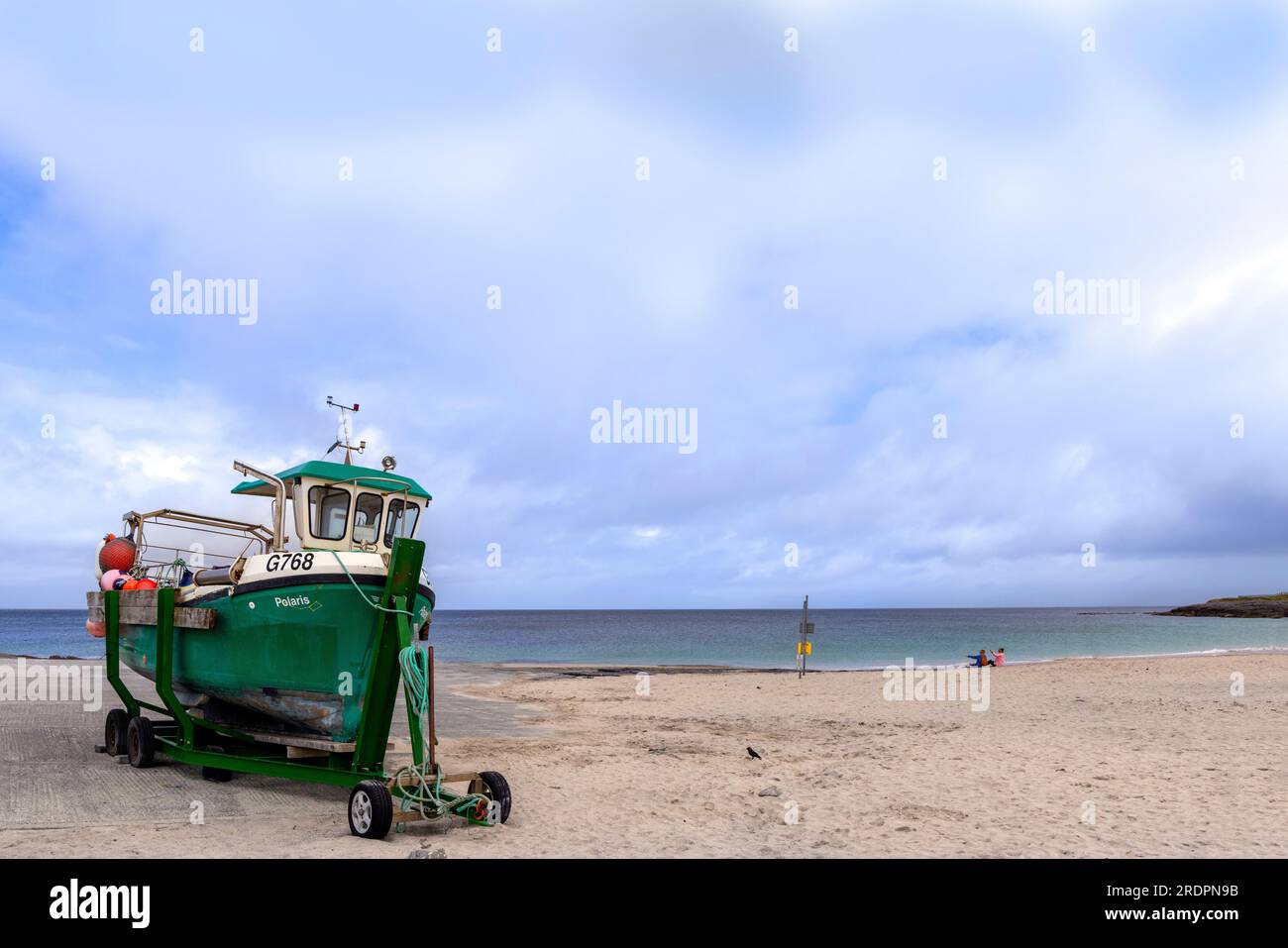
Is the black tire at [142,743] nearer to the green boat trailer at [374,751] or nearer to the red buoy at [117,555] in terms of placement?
the green boat trailer at [374,751]

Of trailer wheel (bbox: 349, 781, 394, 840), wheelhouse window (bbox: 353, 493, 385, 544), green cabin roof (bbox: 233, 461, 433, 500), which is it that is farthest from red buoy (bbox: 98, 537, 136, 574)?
trailer wheel (bbox: 349, 781, 394, 840)

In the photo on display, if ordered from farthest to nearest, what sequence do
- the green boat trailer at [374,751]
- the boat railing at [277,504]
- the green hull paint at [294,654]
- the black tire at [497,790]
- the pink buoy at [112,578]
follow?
the pink buoy at [112,578], the boat railing at [277,504], the green hull paint at [294,654], the black tire at [497,790], the green boat trailer at [374,751]

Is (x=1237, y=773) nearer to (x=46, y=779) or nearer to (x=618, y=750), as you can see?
(x=618, y=750)

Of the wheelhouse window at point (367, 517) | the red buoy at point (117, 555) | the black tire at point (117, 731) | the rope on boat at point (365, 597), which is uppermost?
the wheelhouse window at point (367, 517)

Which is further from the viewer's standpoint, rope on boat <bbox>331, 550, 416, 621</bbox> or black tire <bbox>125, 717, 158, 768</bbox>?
black tire <bbox>125, 717, 158, 768</bbox>

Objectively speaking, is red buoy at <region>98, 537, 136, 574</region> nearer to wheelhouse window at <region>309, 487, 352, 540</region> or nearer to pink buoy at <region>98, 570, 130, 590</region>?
pink buoy at <region>98, 570, 130, 590</region>

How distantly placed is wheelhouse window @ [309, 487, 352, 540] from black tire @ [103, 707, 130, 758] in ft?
14.1

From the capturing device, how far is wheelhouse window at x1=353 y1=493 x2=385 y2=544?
12109 mm

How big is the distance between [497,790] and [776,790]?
378 centimetres

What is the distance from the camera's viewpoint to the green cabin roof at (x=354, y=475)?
11.8 m

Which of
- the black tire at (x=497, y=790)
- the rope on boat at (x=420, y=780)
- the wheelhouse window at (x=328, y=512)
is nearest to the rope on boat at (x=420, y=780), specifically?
the rope on boat at (x=420, y=780)

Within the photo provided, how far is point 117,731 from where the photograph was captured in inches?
508

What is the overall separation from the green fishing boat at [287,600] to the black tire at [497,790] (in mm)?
1626

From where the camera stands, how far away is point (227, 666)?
11547 mm
